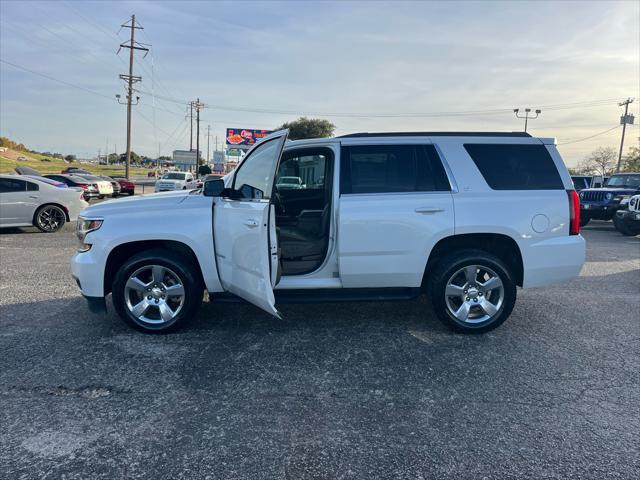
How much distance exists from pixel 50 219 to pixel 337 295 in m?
10.3

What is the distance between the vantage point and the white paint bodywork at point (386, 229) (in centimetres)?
422

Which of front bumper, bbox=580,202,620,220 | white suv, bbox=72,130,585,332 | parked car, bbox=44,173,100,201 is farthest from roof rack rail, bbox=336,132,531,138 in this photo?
parked car, bbox=44,173,100,201

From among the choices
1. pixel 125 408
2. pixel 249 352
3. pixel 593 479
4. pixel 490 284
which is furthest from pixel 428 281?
pixel 125 408

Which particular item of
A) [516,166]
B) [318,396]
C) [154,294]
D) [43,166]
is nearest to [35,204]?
[154,294]

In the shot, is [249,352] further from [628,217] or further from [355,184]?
[628,217]

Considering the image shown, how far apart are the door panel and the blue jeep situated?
41.2 feet

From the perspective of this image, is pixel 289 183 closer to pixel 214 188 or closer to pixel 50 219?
pixel 214 188

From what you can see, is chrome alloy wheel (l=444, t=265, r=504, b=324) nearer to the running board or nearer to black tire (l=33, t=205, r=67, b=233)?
the running board

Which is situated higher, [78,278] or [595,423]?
[78,278]

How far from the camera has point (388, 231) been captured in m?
4.24

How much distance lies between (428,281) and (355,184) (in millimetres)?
1217

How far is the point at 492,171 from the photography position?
443 centimetres

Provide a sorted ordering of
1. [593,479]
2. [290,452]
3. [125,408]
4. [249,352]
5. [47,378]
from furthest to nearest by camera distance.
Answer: [249,352] < [47,378] < [125,408] < [290,452] < [593,479]

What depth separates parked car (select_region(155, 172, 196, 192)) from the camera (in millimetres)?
28438
